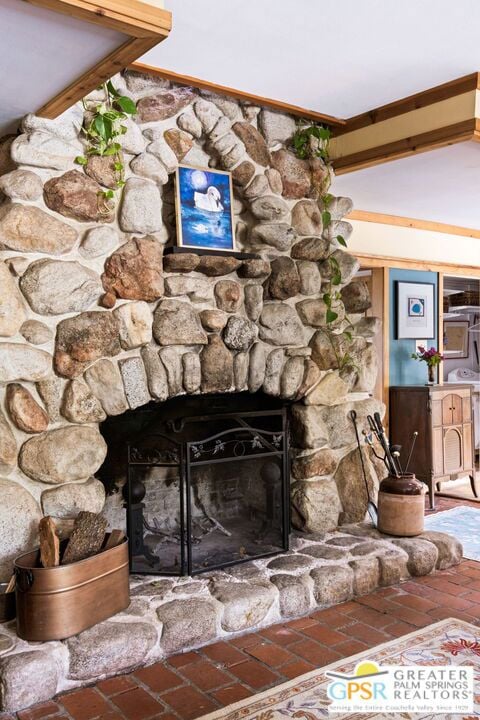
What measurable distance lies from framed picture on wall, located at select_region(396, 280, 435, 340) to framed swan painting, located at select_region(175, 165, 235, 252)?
8.95 ft

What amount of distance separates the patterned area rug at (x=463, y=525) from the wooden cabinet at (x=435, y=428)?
0.22 meters

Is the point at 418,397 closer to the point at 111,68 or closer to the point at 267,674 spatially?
the point at 267,674

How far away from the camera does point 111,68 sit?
2172mm

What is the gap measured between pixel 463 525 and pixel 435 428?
2.87 feet

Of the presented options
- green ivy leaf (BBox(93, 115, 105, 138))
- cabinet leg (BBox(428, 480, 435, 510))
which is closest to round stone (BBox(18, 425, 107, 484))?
green ivy leaf (BBox(93, 115, 105, 138))

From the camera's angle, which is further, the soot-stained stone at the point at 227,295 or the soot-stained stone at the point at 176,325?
the soot-stained stone at the point at 227,295

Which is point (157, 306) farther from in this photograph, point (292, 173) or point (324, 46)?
point (324, 46)

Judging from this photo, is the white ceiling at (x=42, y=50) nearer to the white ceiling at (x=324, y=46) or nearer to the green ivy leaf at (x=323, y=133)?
the white ceiling at (x=324, y=46)

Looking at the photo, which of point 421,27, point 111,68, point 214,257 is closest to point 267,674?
point 214,257

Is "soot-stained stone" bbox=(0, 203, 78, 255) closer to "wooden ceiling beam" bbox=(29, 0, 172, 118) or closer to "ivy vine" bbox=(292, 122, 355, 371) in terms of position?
"wooden ceiling beam" bbox=(29, 0, 172, 118)

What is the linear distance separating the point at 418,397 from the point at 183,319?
2.73 m

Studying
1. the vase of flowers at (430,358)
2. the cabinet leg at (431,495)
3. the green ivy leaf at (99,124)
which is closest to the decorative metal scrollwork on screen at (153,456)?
the green ivy leaf at (99,124)

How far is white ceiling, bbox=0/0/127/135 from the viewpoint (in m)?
1.88

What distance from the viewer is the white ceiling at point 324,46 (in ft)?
7.76
